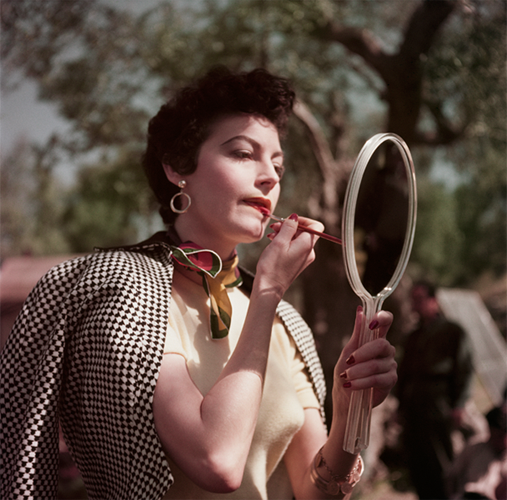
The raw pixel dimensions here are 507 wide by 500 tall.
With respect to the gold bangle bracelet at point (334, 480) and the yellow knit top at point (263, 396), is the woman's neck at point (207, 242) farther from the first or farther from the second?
the gold bangle bracelet at point (334, 480)

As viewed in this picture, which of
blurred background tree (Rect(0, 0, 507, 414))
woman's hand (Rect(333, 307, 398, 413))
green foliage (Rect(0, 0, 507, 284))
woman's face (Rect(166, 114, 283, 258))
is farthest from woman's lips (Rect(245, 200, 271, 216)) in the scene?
green foliage (Rect(0, 0, 507, 284))

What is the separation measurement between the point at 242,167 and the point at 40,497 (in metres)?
0.91

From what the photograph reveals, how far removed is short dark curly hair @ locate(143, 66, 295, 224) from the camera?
4.11ft

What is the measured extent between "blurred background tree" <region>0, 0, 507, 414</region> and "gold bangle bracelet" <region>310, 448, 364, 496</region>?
5.35ft

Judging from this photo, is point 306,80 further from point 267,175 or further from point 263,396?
point 263,396

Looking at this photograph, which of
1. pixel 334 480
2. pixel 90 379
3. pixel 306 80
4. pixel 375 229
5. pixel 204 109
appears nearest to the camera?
pixel 90 379

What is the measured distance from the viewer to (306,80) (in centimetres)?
435

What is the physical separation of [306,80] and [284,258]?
3.67 metres

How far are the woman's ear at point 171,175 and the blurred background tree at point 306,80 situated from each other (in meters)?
1.46

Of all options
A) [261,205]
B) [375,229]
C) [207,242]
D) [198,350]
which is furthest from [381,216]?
[198,350]

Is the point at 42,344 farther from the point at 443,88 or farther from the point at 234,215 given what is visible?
the point at 443,88

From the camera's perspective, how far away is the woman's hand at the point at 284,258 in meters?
1.06

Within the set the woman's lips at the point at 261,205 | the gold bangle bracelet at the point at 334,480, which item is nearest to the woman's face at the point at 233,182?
the woman's lips at the point at 261,205

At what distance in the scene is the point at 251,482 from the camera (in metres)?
1.17
